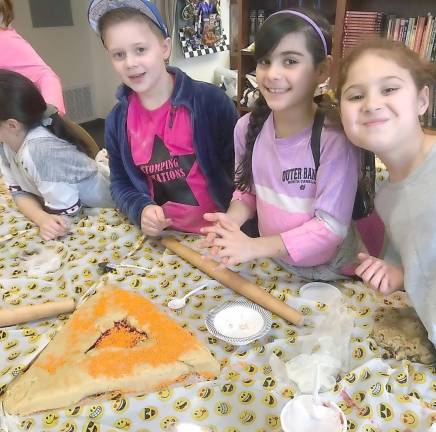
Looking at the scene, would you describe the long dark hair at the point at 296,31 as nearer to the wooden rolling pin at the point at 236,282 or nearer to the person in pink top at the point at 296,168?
the person in pink top at the point at 296,168

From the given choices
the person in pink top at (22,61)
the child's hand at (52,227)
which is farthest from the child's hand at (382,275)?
the person in pink top at (22,61)

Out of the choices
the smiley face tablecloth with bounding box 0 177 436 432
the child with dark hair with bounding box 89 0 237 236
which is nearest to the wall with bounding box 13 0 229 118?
the child with dark hair with bounding box 89 0 237 236

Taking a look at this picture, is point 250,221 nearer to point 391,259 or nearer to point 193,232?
point 193,232

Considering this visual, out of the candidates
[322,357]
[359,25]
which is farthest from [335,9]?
[322,357]

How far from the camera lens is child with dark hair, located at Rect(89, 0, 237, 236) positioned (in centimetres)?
124

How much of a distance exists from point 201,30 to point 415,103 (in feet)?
11.0

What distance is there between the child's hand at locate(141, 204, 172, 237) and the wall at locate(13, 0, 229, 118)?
9.41ft

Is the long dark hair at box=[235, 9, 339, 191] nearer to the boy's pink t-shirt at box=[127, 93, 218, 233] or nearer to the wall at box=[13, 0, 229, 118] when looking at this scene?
the boy's pink t-shirt at box=[127, 93, 218, 233]

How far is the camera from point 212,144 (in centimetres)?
138

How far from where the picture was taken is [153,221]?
125 cm

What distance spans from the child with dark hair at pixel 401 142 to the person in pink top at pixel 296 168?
0.12 meters

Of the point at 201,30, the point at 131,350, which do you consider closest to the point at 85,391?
the point at 131,350

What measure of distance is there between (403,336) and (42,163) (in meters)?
1.15

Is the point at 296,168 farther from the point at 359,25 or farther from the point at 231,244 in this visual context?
the point at 359,25
